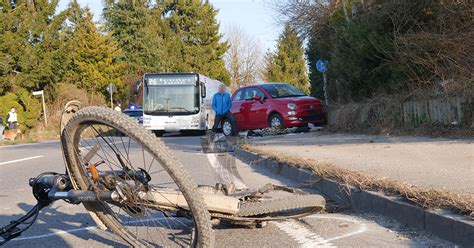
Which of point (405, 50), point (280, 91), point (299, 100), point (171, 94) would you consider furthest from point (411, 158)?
point (171, 94)

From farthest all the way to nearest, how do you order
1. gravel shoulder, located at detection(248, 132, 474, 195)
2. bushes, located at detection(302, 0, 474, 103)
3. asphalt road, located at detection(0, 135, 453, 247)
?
bushes, located at detection(302, 0, 474, 103)
gravel shoulder, located at detection(248, 132, 474, 195)
asphalt road, located at detection(0, 135, 453, 247)

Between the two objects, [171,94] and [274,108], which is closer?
[274,108]

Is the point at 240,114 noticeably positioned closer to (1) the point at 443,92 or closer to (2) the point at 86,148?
(1) the point at 443,92

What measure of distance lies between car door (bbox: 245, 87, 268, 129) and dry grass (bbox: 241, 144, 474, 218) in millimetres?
10245

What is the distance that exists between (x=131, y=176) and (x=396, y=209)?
99.9 inches

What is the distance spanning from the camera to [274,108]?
680 inches

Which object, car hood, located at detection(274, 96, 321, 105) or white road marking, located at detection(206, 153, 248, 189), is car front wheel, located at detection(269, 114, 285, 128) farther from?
white road marking, located at detection(206, 153, 248, 189)

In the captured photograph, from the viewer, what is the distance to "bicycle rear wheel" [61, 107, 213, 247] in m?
3.36

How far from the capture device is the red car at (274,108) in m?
16.9

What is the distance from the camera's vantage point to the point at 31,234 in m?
5.04

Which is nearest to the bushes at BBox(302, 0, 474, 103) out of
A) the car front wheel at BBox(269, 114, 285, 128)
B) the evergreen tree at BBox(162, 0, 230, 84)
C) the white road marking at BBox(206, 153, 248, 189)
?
the car front wheel at BBox(269, 114, 285, 128)

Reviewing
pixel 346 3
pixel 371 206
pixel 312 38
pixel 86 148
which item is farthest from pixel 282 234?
pixel 312 38

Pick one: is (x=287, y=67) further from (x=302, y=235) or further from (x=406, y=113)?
(x=302, y=235)

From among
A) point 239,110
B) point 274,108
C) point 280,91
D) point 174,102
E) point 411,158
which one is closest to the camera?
point 411,158
